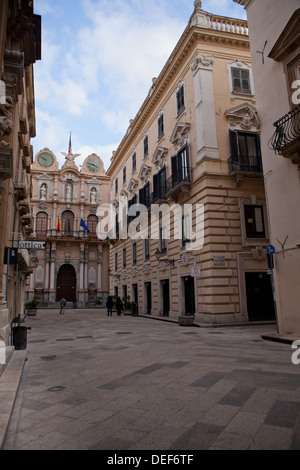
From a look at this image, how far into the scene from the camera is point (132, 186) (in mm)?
28297

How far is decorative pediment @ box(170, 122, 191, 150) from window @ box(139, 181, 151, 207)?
5022mm

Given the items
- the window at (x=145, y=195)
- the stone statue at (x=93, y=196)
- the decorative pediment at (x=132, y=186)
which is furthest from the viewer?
the stone statue at (x=93, y=196)

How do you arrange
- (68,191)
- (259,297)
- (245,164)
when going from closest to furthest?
(259,297) < (245,164) < (68,191)

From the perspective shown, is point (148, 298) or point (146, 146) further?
point (146, 146)

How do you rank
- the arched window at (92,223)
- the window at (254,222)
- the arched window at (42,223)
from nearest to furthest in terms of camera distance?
the window at (254,222) < the arched window at (42,223) < the arched window at (92,223)

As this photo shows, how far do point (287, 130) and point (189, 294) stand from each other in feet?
34.0

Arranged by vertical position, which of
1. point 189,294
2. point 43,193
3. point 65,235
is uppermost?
point 43,193

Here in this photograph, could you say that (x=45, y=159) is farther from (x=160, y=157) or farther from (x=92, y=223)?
(x=160, y=157)

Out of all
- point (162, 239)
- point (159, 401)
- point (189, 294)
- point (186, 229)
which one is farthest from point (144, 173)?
point (159, 401)

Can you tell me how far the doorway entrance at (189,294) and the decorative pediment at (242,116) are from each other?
844 centimetres

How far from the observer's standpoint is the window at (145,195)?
24117mm

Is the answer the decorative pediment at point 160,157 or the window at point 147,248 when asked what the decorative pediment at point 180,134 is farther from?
the window at point 147,248

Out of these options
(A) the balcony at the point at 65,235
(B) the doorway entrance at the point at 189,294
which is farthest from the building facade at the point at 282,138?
(A) the balcony at the point at 65,235

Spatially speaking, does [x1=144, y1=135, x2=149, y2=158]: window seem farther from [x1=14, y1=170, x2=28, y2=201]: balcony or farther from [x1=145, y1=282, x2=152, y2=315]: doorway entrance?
[x1=14, y1=170, x2=28, y2=201]: balcony
